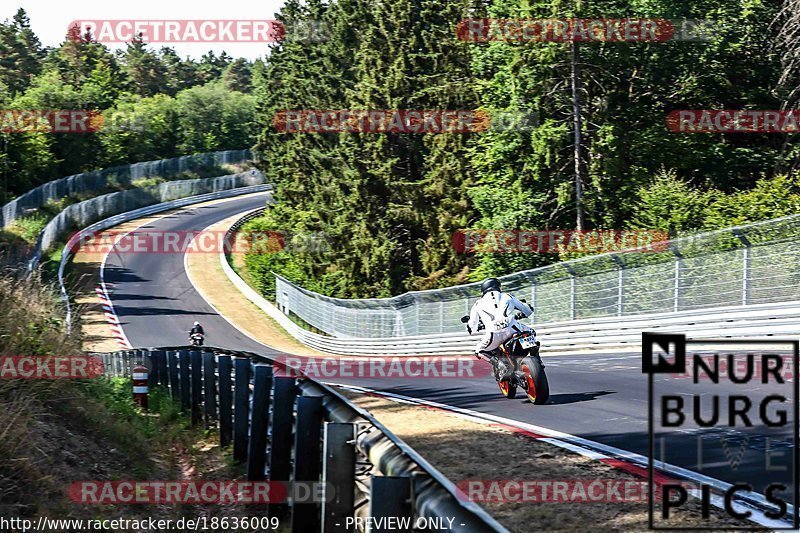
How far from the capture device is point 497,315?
12961 millimetres

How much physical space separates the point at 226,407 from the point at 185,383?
9.20 ft

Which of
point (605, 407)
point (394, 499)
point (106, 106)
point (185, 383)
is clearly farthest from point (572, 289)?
point (106, 106)

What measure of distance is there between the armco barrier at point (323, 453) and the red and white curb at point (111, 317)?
3439 cm

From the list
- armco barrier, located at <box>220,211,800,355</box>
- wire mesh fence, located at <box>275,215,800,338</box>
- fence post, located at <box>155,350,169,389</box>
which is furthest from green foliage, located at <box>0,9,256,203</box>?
fence post, located at <box>155,350,169,389</box>

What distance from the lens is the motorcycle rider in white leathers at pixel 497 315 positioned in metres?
12.9

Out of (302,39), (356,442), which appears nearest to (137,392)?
(356,442)

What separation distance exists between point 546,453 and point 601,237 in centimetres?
2907

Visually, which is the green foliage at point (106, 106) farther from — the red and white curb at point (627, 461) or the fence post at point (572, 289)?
the red and white curb at point (627, 461)

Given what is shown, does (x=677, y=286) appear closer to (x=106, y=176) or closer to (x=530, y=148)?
(x=530, y=148)

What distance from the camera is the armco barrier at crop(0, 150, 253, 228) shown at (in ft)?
184

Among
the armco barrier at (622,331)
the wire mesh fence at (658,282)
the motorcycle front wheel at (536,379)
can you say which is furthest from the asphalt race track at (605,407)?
the wire mesh fence at (658,282)

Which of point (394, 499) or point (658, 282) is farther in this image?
point (658, 282)

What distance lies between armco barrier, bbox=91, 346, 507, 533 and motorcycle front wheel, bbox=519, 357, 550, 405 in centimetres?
414

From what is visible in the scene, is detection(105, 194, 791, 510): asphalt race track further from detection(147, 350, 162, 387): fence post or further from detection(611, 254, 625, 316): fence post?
detection(147, 350, 162, 387): fence post
